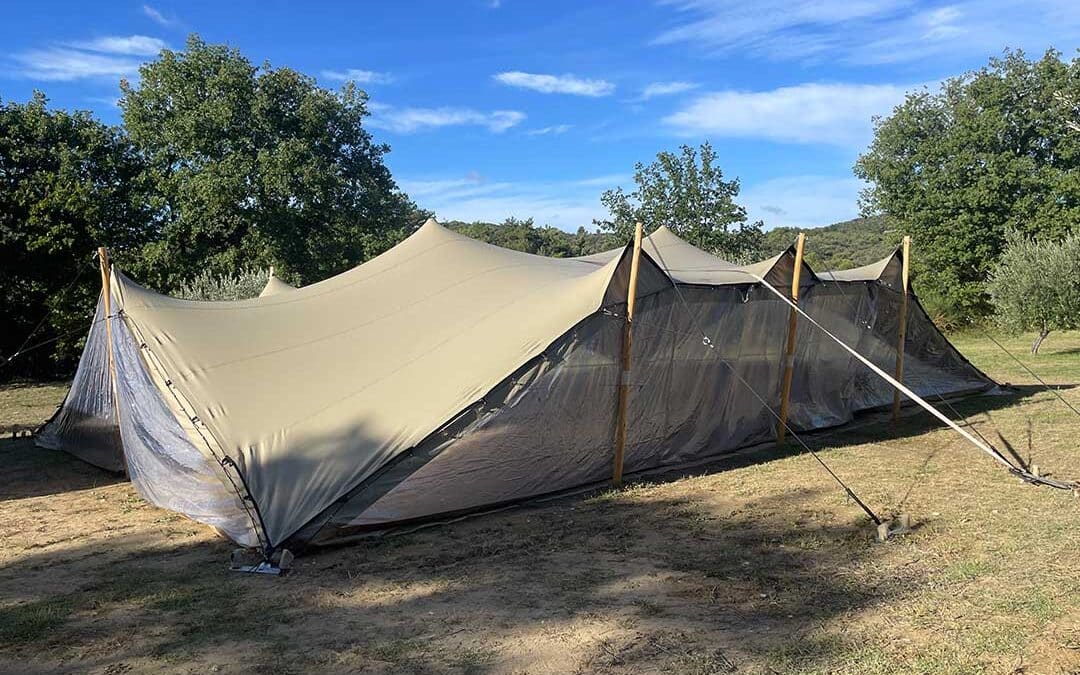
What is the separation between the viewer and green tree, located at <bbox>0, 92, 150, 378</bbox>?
18.2 meters

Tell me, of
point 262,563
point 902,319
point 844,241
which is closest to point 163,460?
point 262,563

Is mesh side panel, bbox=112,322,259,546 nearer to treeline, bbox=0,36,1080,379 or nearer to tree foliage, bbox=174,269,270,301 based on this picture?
tree foliage, bbox=174,269,270,301

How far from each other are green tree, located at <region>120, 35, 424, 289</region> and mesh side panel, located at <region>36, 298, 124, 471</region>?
15063mm

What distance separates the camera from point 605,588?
14.8ft

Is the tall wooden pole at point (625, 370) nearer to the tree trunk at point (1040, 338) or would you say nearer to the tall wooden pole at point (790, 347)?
the tall wooden pole at point (790, 347)

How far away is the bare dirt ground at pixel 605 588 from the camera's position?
11.9 ft

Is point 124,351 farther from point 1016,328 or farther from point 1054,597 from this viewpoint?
point 1016,328

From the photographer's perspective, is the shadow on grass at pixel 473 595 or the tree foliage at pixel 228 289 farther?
the tree foliage at pixel 228 289

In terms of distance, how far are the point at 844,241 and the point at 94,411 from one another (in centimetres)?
6937

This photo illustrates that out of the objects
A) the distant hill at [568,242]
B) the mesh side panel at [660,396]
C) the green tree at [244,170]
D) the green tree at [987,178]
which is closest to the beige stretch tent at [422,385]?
the mesh side panel at [660,396]

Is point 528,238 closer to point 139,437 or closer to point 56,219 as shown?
point 56,219

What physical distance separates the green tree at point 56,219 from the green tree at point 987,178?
26.3 metres

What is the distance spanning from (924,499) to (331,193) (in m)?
21.8

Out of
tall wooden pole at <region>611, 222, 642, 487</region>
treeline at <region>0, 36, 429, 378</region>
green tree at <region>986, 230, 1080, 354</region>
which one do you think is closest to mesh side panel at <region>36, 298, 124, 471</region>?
tall wooden pole at <region>611, 222, 642, 487</region>
